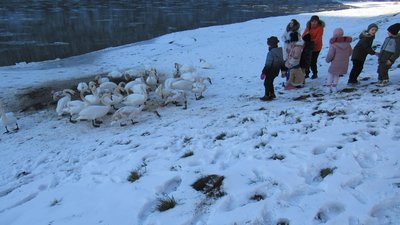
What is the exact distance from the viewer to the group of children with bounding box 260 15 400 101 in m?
8.09

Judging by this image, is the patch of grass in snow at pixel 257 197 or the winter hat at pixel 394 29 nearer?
the patch of grass in snow at pixel 257 197

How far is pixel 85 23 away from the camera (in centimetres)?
2964

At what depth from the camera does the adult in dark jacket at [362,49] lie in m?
8.41

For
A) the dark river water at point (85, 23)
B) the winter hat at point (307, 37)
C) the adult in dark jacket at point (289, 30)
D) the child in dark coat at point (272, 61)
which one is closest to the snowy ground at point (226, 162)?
the child in dark coat at point (272, 61)

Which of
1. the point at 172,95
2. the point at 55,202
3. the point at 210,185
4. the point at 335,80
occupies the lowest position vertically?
the point at 55,202

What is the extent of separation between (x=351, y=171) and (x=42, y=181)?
5.03m

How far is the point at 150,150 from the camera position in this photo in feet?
21.6

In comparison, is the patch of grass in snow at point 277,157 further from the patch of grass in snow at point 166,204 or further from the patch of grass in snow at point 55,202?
the patch of grass in snow at point 55,202

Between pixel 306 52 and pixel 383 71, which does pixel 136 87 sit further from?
pixel 383 71

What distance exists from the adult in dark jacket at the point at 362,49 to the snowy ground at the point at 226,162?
0.34 m

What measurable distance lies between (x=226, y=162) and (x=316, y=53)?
6031mm

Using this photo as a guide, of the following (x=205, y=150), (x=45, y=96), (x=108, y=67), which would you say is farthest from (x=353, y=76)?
(x=108, y=67)

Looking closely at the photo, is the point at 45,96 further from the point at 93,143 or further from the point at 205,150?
the point at 205,150

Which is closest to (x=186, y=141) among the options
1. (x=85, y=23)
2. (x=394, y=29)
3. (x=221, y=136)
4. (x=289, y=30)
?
(x=221, y=136)
